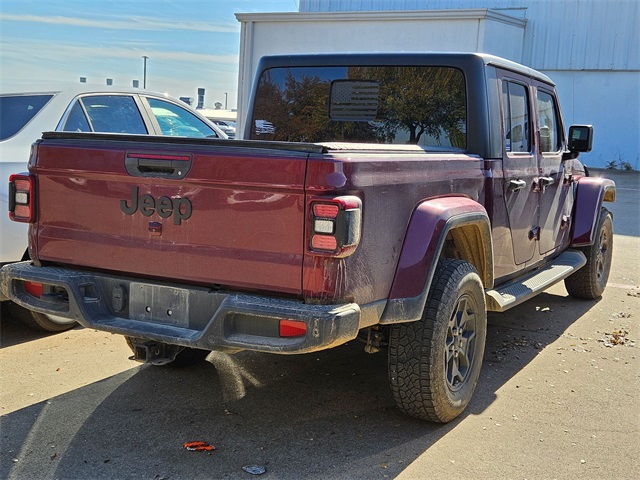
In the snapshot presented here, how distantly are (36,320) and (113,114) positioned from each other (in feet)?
5.51

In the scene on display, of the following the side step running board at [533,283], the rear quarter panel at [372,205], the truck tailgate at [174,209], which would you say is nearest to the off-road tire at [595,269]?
the side step running board at [533,283]

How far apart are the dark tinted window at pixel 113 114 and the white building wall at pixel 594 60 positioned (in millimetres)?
20171

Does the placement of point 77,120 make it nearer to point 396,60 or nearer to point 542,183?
point 396,60

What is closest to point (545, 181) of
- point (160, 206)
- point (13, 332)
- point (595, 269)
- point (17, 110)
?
point (595, 269)

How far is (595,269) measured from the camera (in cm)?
693

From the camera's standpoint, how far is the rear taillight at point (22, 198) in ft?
12.9

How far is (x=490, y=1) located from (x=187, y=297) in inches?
968

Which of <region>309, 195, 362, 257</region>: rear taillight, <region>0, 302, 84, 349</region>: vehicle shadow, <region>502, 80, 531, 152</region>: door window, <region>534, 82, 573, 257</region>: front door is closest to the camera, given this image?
<region>309, 195, 362, 257</region>: rear taillight

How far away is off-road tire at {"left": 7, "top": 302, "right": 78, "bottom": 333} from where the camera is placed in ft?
17.8

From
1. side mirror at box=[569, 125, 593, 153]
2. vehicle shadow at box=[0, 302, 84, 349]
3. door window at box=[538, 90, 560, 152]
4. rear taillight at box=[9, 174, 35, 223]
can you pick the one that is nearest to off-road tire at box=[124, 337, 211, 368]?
vehicle shadow at box=[0, 302, 84, 349]

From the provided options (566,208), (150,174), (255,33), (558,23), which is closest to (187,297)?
(150,174)

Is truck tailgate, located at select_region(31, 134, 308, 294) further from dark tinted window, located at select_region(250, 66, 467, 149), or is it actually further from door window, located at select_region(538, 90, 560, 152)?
door window, located at select_region(538, 90, 560, 152)

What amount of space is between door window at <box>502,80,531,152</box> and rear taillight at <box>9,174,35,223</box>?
2872mm

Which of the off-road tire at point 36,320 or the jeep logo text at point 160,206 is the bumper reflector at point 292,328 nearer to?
the jeep logo text at point 160,206
